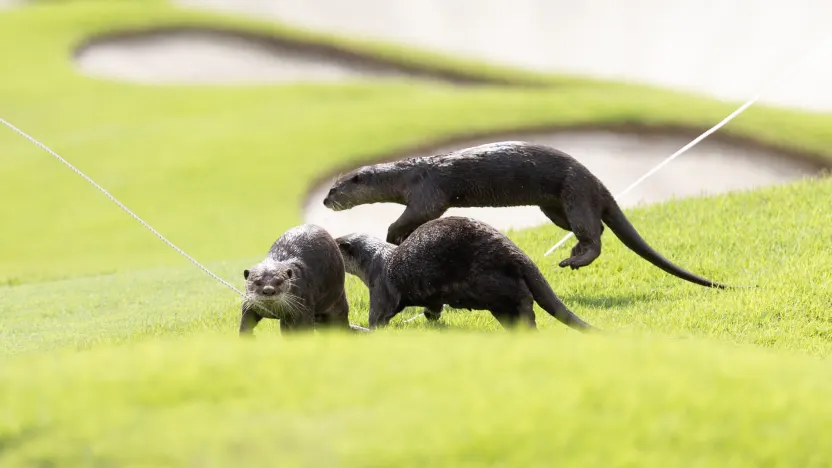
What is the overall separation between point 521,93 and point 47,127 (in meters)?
9.50

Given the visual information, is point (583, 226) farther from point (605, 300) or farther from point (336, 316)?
point (336, 316)

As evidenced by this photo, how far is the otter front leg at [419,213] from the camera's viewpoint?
7.19 m

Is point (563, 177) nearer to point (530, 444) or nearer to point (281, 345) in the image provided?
point (281, 345)

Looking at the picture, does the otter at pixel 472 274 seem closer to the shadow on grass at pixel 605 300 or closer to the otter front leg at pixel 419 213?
the otter front leg at pixel 419 213

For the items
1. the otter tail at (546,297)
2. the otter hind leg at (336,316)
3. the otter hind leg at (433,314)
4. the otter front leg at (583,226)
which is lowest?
the otter hind leg at (433,314)

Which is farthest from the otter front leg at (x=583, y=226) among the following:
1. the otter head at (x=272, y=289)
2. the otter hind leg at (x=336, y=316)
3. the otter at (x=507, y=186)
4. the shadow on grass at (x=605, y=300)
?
the otter head at (x=272, y=289)

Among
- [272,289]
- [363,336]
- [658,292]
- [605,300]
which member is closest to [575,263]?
[605,300]

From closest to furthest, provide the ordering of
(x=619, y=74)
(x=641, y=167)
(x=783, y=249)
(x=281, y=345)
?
(x=281, y=345) < (x=783, y=249) < (x=641, y=167) < (x=619, y=74)

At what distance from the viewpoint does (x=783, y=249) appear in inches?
348

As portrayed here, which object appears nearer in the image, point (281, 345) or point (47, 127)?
point (281, 345)

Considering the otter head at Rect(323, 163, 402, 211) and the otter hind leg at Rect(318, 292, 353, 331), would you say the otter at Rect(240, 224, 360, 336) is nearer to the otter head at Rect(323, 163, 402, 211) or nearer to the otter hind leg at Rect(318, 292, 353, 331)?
the otter hind leg at Rect(318, 292, 353, 331)

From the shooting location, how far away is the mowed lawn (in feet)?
11.8

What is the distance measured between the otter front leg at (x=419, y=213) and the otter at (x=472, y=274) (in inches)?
25.6

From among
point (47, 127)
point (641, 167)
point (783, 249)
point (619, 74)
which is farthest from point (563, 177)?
point (619, 74)
